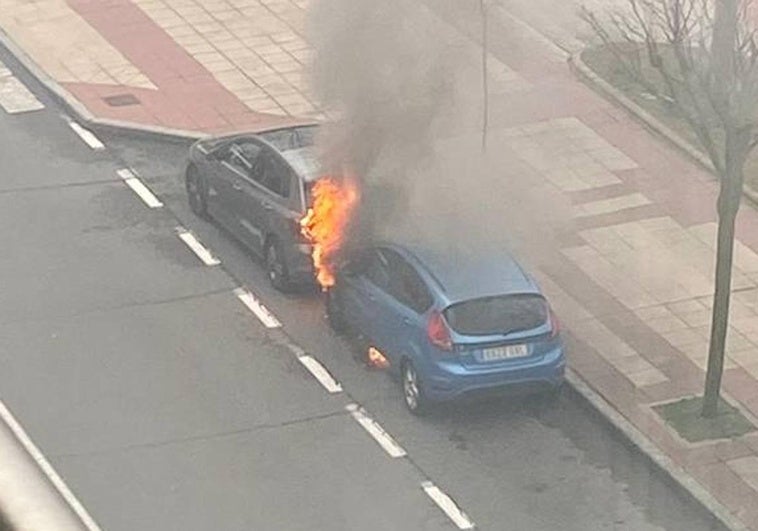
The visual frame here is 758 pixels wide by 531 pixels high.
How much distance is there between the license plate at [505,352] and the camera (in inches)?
380

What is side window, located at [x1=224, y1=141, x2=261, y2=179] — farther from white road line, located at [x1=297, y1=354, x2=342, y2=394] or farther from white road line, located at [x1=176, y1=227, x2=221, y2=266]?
white road line, located at [x1=297, y1=354, x2=342, y2=394]

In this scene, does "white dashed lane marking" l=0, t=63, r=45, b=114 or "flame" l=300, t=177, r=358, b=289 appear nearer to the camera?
"flame" l=300, t=177, r=358, b=289

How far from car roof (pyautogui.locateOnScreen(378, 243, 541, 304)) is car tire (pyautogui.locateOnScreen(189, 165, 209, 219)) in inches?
102

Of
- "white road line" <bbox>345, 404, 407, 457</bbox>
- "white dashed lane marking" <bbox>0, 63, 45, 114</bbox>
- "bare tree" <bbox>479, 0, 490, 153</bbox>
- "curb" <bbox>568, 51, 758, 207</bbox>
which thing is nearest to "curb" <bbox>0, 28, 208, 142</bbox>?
"white dashed lane marking" <bbox>0, 63, 45, 114</bbox>

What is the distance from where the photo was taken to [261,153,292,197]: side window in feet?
38.3

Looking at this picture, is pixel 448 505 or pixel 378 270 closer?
pixel 448 505

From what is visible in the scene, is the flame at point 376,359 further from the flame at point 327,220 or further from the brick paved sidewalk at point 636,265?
the brick paved sidewalk at point 636,265

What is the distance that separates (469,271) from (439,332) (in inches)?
21.9

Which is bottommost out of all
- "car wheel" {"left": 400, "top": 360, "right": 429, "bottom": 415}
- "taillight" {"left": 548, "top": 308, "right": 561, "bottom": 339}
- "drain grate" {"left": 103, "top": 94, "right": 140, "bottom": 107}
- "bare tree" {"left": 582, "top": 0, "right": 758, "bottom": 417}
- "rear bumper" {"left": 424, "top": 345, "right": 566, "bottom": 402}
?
"drain grate" {"left": 103, "top": 94, "right": 140, "bottom": 107}

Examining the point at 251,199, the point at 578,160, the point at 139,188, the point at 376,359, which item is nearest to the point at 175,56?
the point at 139,188

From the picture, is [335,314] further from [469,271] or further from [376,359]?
[469,271]

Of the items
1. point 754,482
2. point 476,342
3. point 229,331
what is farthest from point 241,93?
point 754,482

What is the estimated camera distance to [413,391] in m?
9.90

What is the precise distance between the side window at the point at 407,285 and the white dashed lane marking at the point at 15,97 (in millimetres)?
5576
